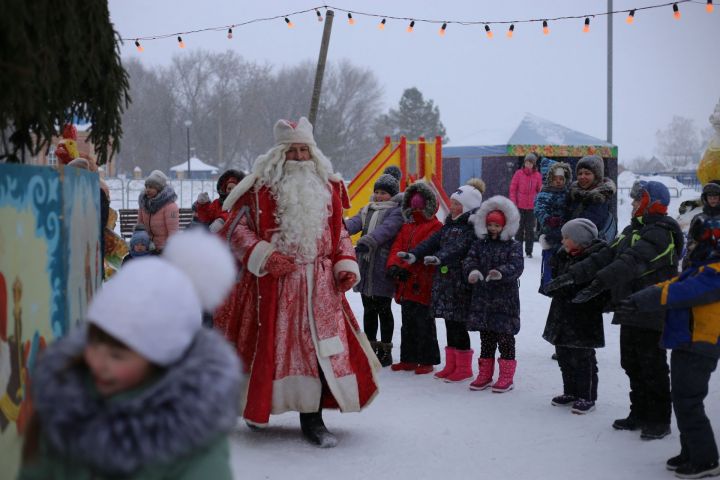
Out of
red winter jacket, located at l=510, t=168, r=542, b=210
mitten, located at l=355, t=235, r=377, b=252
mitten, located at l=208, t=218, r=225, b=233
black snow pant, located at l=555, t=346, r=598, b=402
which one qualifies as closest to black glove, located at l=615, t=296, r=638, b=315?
black snow pant, located at l=555, t=346, r=598, b=402

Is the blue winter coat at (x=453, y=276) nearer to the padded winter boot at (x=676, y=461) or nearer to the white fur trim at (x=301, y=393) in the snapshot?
the white fur trim at (x=301, y=393)

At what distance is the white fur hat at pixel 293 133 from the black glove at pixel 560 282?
195 cm

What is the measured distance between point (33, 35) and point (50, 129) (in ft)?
1.53

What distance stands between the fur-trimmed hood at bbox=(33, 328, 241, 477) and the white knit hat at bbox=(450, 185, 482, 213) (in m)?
5.31

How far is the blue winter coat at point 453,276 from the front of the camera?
7039 mm

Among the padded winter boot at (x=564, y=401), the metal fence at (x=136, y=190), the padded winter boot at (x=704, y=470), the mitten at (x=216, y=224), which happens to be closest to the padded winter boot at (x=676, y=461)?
the padded winter boot at (x=704, y=470)

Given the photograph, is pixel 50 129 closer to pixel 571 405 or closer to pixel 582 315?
pixel 582 315

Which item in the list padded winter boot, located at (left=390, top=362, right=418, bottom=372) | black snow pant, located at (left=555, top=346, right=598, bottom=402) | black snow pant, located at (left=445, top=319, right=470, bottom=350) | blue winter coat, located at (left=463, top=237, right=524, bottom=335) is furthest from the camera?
padded winter boot, located at (left=390, top=362, right=418, bottom=372)

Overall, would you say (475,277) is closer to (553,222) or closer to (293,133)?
(553,222)

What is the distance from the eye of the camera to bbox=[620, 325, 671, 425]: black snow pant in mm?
5406

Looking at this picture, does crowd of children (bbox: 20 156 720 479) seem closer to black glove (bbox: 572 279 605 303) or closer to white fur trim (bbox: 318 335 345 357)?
black glove (bbox: 572 279 605 303)

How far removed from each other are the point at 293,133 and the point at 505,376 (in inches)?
109

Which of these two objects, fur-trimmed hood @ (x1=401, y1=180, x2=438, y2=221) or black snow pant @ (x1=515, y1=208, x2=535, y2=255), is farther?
black snow pant @ (x1=515, y1=208, x2=535, y2=255)

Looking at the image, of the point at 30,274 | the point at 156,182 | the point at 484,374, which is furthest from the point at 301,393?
the point at 156,182
